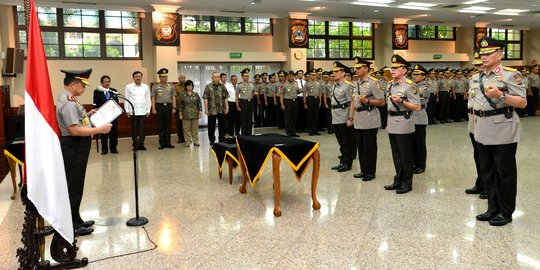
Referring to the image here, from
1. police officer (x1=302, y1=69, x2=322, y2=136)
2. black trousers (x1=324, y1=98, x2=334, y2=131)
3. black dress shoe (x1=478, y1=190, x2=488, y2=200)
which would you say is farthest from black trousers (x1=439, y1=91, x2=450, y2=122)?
black dress shoe (x1=478, y1=190, x2=488, y2=200)

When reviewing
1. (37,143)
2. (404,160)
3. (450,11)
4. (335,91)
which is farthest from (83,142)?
(450,11)

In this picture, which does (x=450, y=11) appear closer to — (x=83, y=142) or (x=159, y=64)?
(x=159, y=64)

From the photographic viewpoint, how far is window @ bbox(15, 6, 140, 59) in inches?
453

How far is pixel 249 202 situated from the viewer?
4.93m

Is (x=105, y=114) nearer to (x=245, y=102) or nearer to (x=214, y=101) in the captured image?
(x=214, y=101)

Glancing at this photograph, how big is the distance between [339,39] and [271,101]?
4.94 m

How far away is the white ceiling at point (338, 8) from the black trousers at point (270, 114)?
2675mm

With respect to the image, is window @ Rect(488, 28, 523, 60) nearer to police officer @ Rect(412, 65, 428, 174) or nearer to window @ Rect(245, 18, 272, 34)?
window @ Rect(245, 18, 272, 34)

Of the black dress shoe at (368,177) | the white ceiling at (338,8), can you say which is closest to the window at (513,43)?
the white ceiling at (338,8)

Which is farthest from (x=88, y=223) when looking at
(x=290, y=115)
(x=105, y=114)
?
(x=290, y=115)

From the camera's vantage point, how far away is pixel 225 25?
45.3 ft

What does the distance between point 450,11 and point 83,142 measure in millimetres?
13805

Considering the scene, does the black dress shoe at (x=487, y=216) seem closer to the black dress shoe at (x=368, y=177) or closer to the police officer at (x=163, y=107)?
the black dress shoe at (x=368, y=177)

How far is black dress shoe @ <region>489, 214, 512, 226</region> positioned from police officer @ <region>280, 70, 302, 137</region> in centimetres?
705
